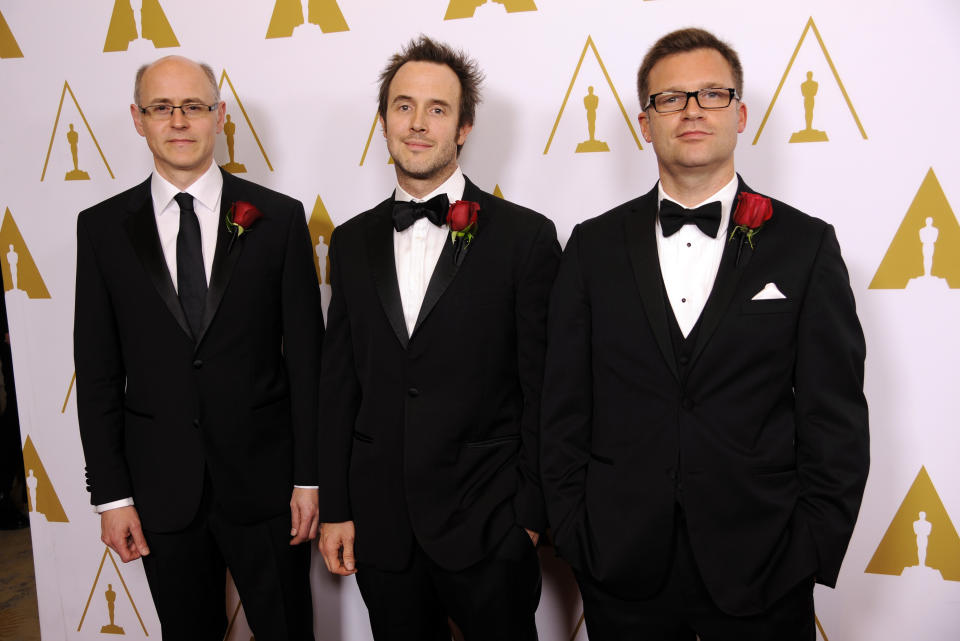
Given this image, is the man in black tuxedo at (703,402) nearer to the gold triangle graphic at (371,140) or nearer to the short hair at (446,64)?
the short hair at (446,64)

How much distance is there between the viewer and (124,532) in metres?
1.87

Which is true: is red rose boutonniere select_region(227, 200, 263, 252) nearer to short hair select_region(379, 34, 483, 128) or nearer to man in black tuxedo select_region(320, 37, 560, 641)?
man in black tuxedo select_region(320, 37, 560, 641)

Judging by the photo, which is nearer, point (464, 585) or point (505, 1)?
point (464, 585)

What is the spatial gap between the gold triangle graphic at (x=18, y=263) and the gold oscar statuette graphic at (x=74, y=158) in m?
0.28

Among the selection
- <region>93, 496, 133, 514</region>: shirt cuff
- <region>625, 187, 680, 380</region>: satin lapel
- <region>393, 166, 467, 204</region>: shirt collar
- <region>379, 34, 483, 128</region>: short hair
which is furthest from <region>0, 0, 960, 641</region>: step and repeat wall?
<region>93, 496, 133, 514</region>: shirt cuff

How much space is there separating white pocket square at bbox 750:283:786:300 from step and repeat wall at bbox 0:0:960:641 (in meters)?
0.66

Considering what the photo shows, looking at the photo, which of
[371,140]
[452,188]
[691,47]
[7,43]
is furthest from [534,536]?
[7,43]

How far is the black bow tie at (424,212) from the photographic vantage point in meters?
1.72

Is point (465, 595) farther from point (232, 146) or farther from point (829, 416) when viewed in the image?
point (232, 146)

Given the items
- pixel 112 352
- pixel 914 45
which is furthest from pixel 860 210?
pixel 112 352

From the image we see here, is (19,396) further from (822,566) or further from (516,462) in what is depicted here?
(822,566)

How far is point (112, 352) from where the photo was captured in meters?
1.88

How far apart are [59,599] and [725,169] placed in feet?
8.76

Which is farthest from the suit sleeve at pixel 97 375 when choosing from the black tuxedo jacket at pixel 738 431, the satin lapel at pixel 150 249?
the black tuxedo jacket at pixel 738 431
